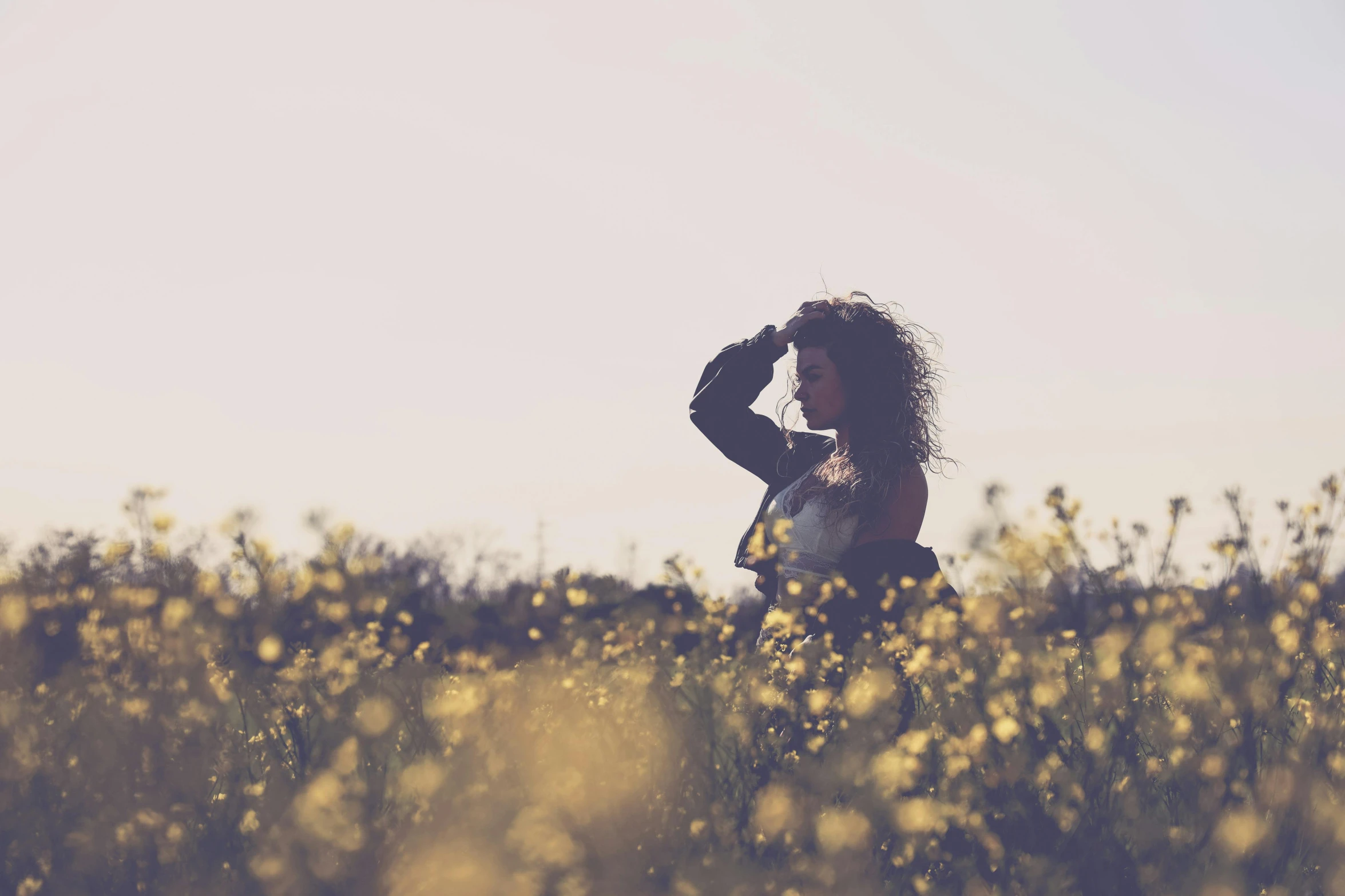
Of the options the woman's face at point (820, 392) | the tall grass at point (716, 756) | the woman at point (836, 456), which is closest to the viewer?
the tall grass at point (716, 756)

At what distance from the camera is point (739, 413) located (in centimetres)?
419

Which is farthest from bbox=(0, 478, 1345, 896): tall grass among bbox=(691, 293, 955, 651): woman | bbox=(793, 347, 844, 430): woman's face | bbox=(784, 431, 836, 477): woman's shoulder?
bbox=(784, 431, 836, 477): woman's shoulder

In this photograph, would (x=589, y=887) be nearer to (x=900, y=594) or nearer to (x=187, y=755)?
(x=187, y=755)

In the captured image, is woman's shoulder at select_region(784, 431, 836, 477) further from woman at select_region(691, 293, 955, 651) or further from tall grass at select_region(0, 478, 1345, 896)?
tall grass at select_region(0, 478, 1345, 896)

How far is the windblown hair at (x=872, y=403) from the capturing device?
3.43m

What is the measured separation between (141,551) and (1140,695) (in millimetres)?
2384

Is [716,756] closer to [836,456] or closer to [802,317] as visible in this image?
[836,456]

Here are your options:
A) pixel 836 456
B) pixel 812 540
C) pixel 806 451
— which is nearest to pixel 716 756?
pixel 812 540

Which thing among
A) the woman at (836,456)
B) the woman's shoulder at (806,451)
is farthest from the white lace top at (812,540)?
the woman's shoulder at (806,451)

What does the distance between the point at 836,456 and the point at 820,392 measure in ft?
0.83

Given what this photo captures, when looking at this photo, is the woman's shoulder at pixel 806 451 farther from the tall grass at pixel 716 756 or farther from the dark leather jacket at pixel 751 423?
the tall grass at pixel 716 756

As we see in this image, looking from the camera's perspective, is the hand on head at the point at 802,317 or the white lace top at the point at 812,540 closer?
the white lace top at the point at 812,540

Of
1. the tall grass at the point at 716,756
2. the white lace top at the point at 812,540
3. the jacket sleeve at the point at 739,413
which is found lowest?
the tall grass at the point at 716,756

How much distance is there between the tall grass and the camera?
6.44ft
